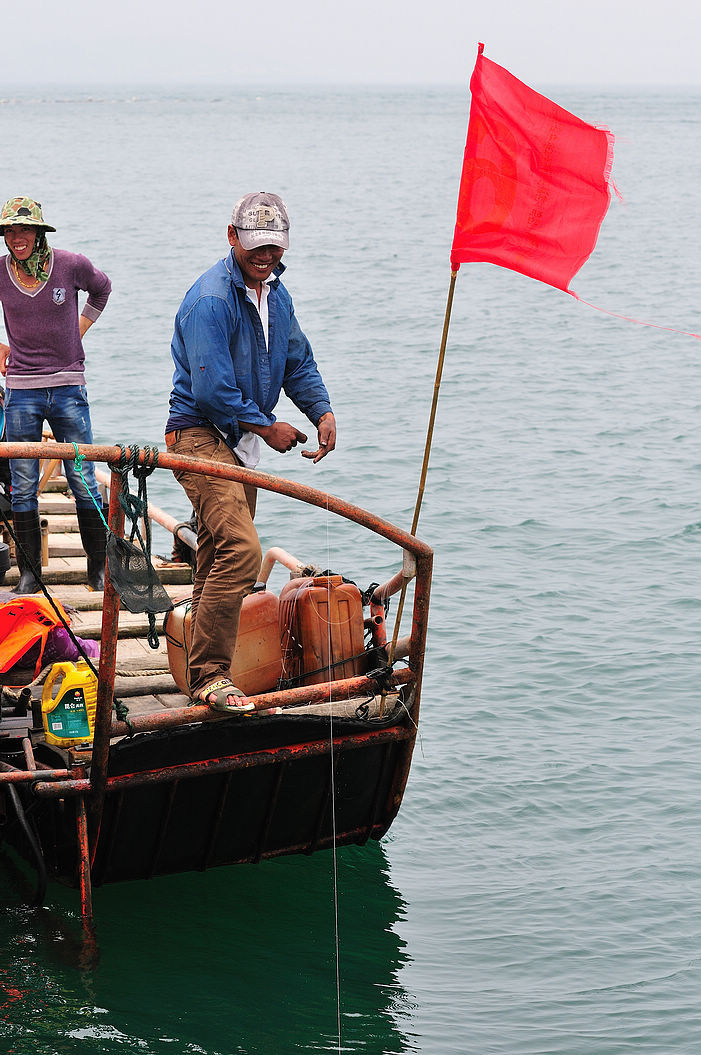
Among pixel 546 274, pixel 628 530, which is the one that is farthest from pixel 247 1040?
pixel 628 530

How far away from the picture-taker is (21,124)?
100 m

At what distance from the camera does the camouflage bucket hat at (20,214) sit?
707cm

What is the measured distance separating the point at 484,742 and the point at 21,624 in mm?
4025

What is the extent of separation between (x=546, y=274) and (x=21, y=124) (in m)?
101

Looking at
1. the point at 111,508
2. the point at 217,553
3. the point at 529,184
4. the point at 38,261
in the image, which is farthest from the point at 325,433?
the point at 38,261

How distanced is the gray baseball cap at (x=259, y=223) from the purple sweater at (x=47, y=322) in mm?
1880

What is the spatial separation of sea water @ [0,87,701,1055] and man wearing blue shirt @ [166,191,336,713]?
1.41 metres

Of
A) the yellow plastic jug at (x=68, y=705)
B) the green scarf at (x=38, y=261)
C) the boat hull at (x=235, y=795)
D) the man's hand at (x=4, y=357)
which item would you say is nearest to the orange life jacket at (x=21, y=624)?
the yellow plastic jug at (x=68, y=705)

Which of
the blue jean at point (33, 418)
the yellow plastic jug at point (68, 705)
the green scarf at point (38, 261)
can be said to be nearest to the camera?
the yellow plastic jug at point (68, 705)

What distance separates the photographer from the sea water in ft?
20.4

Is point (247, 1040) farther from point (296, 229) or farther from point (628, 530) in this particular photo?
point (296, 229)

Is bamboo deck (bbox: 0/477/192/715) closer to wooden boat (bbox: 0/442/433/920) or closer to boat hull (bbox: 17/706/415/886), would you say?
wooden boat (bbox: 0/442/433/920)

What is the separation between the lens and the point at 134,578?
5.50 metres

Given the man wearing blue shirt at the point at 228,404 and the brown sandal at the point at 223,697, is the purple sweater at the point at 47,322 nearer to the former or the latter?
the man wearing blue shirt at the point at 228,404
